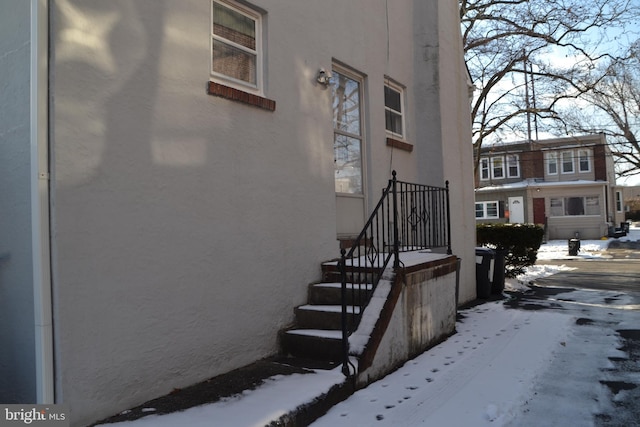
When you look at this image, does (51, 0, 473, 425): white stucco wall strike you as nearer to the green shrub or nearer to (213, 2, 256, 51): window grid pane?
(213, 2, 256, 51): window grid pane

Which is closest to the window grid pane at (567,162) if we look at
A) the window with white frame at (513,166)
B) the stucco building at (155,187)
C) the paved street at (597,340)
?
the window with white frame at (513,166)

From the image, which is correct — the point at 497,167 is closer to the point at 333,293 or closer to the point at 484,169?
the point at 484,169

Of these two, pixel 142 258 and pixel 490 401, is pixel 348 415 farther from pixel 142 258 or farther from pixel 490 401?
pixel 142 258

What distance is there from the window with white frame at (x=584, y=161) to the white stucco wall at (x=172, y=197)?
2727 cm

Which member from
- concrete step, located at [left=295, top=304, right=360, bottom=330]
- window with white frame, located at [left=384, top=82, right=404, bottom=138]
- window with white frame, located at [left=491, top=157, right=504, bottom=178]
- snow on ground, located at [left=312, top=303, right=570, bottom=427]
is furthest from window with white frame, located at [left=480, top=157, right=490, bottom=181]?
concrete step, located at [left=295, top=304, right=360, bottom=330]

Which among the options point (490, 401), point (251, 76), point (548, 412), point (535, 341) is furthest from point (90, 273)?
point (535, 341)

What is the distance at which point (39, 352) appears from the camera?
9.72 ft

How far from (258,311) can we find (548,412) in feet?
8.46

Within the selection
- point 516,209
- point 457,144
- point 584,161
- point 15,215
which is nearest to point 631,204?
point 584,161

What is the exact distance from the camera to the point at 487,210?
2934cm

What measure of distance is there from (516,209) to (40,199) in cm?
2908

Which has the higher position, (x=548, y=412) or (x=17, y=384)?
(x=17, y=384)

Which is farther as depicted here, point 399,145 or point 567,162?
point 567,162

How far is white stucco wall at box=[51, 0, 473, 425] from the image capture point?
317cm
